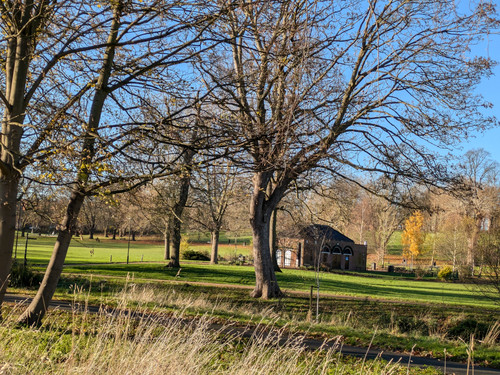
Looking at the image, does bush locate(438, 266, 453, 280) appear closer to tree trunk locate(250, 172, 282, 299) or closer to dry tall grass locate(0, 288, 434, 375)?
tree trunk locate(250, 172, 282, 299)

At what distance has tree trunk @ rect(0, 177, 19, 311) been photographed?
7500 millimetres

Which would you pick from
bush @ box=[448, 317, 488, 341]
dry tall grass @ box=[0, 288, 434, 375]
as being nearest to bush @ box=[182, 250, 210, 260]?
bush @ box=[448, 317, 488, 341]

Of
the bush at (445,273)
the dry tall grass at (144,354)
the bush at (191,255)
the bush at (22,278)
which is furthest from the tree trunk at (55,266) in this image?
the bush at (445,273)

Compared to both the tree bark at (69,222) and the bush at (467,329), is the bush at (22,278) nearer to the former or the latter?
the tree bark at (69,222)

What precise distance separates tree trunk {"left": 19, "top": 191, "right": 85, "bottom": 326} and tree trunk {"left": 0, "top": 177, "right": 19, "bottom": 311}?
1.13 meters

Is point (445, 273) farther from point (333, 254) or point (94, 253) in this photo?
point (94, 253)

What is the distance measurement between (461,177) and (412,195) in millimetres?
1989

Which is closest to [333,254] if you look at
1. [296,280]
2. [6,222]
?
[296,280]

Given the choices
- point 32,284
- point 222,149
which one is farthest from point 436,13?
point 32,284

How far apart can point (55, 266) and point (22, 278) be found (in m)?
A: 9.53

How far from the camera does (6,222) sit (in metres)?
7.62

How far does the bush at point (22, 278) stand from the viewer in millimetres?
16784

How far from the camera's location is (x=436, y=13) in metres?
13.1

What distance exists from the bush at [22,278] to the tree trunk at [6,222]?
399 inches
